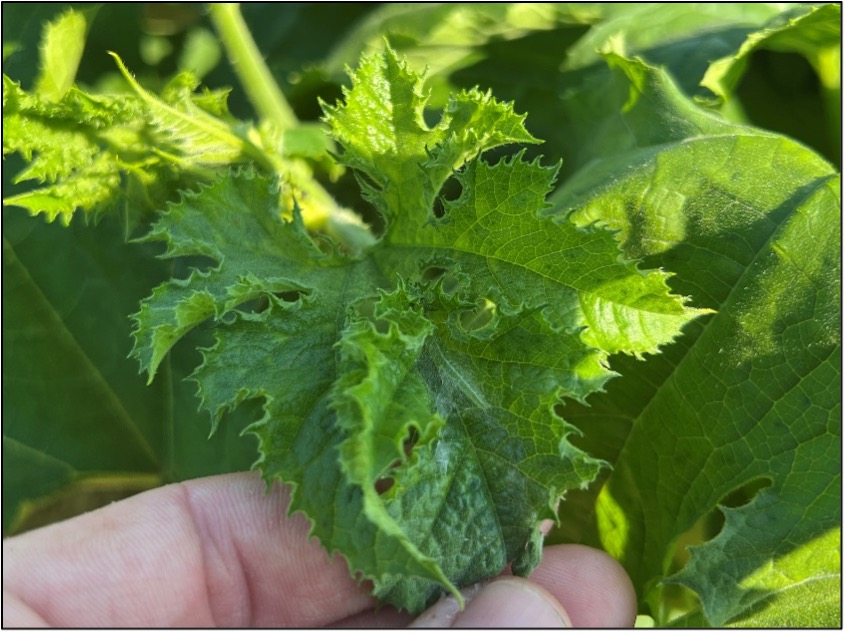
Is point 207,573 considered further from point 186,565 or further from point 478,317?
point 478,317

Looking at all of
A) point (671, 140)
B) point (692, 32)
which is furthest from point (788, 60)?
point (671, 140)

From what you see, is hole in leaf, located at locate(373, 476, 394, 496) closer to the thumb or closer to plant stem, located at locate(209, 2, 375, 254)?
the thumb

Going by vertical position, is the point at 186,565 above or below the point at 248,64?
below

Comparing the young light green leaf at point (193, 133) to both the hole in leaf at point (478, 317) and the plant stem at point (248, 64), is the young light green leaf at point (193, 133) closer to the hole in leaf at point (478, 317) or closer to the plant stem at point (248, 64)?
the plant stem at point (248, 64)

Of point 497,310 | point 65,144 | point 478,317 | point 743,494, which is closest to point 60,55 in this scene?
point 65,144

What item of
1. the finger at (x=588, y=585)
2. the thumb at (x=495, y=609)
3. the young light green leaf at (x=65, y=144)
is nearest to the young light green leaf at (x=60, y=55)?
the young light green leaf at (x=65, y=144)
